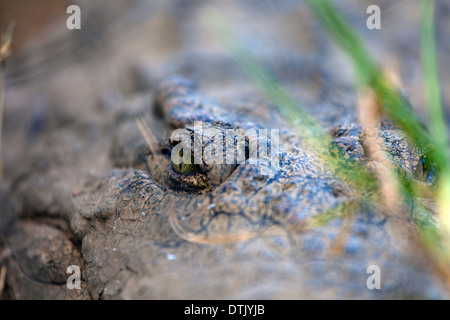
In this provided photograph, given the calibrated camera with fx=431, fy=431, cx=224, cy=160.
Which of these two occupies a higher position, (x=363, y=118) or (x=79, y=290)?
(x=363, y=118)

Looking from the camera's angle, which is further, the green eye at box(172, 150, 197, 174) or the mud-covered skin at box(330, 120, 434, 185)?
the green eye at box(172, 150, 197, 174)

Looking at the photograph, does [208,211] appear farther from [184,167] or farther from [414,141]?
[414,141]

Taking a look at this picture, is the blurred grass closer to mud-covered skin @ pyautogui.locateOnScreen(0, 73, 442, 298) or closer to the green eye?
mud-covered skin @ pyautogui.locateOnScreen(0, 73, 442, 298)

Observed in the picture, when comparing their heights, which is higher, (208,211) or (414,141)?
(414,141)

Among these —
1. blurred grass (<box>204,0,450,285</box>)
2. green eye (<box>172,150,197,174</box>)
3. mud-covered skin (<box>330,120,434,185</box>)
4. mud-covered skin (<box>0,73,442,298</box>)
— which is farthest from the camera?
green eye (<box>172,150,197,174</box>)

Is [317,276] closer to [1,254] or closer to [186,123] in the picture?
[186,123]

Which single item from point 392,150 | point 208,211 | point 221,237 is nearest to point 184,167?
point 208,211

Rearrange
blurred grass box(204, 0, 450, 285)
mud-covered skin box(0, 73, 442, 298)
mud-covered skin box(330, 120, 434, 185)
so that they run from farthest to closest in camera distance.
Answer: mud-covered skin box(330, 120, 434, 185)
blurred grass box(204, 0, 450, 285)
mud-covered skin box(0, 73, 442, 298)

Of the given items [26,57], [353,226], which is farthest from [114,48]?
[353,226]

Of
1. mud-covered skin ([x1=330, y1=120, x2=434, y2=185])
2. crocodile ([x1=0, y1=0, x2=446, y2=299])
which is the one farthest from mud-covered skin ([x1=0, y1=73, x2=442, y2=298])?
mud-covered skin ([x1=330, y1=120, x2=434, y2=185])
